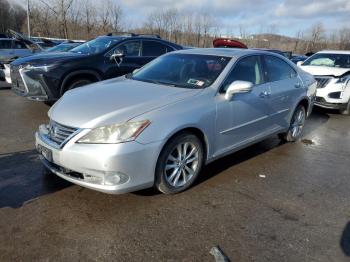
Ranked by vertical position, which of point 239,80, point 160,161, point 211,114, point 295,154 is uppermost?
point 239,80

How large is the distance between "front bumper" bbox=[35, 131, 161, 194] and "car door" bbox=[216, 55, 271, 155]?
113 centimetres

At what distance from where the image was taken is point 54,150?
3.56 m

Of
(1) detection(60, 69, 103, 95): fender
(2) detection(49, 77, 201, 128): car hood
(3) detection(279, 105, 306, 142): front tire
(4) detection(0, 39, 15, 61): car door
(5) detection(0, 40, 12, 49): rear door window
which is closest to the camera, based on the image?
(2) detection(49, 77, 201, 128): car hood

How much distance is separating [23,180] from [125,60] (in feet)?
14.5

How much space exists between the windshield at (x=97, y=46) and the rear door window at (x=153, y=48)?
2.07 feet

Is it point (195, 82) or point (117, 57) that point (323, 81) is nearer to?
point (117, 57)

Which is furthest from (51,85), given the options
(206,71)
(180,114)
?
(180,114)

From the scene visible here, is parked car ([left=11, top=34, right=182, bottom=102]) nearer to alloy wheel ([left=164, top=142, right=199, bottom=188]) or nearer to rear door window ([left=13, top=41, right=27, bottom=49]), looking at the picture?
alloy wheel ([left=164, top=142, right=199, bottom=188])

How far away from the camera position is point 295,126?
6.20 metres

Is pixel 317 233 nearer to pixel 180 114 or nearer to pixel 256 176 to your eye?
pixel 256 176

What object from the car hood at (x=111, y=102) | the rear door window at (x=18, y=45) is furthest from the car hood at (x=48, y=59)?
the rear door window at (x=18, y=45)

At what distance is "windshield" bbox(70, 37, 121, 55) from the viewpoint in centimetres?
778

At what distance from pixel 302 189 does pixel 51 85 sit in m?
5.03

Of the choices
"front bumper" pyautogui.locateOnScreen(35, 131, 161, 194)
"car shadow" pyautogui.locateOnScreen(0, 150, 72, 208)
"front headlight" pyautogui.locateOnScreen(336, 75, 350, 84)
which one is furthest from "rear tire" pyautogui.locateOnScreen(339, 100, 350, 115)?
"car shadow" pyautogui.locateOnScreen(0, 150, 72, 208)
